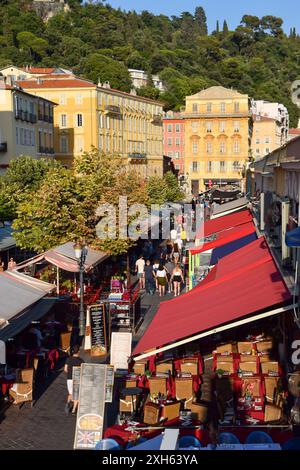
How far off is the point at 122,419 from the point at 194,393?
63.7 inches

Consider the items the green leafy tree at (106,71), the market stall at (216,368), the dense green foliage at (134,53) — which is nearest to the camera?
the market stall at (216,368)

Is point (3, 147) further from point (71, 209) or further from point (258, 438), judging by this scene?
point (258, 438)

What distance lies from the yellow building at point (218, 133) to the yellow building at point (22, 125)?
33.0 m

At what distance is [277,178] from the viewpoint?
19141 mm

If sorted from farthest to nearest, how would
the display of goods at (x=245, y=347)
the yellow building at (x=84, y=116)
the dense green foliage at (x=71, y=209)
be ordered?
the yellow building at (x=84, y=116)
the dense green foliage at (x=71, y=209)
the display of goods at (x=245, y=347)

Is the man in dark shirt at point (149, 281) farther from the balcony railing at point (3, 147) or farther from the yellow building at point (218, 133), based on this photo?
the yellow building at point (218, 133)

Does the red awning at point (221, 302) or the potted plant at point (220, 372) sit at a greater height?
the red awning at point (221, 302)

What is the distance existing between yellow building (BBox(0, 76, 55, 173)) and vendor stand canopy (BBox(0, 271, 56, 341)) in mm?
44279

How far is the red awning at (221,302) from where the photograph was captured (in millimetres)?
11164

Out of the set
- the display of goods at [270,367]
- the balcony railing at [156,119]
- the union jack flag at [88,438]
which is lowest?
the union jack flag at [88,438]

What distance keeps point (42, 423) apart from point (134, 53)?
15078 cm

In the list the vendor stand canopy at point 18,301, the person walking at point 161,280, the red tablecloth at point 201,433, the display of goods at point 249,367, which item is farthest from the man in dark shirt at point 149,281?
the red tablecloth at point 201,433

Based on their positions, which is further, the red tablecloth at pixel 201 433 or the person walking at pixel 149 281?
the person walking at pixel 149 281
